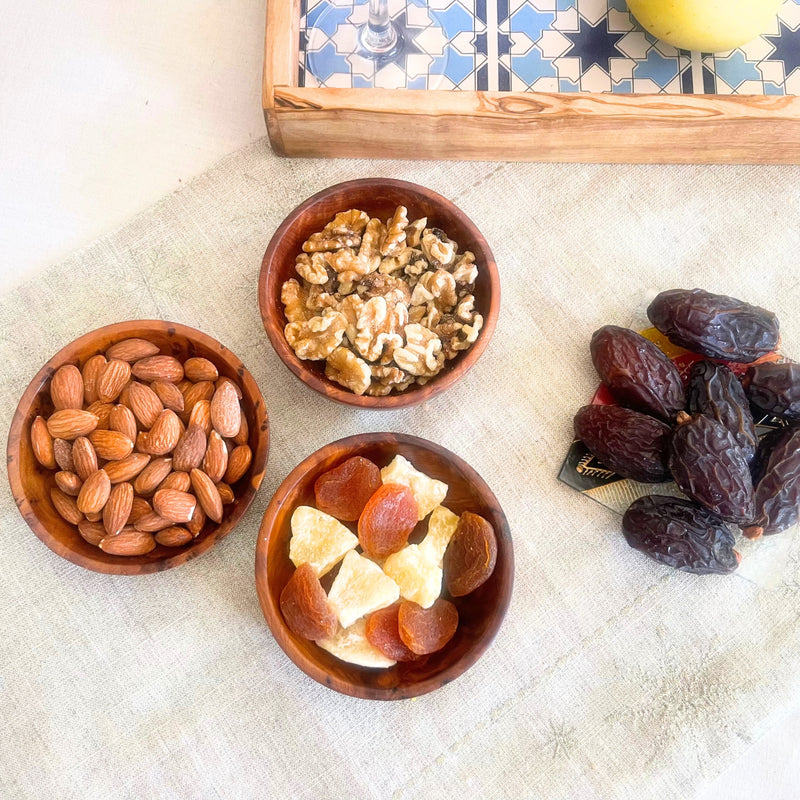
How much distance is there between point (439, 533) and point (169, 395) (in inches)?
12.8

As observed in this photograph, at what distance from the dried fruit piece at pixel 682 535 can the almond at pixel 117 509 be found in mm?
552

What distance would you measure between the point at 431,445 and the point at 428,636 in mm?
196

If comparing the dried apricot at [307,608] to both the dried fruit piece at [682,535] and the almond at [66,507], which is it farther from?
the dried fruit piece at [682,535]

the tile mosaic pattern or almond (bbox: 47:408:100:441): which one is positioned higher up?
the tile mosaic pattern

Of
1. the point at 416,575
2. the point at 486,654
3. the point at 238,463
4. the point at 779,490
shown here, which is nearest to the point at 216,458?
the point at 238,463

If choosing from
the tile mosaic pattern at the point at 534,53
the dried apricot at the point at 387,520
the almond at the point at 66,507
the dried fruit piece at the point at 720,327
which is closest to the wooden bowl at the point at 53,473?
the almond at the point at 66,507

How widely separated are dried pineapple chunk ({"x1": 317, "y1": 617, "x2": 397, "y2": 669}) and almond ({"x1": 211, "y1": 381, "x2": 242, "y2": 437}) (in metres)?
0.24

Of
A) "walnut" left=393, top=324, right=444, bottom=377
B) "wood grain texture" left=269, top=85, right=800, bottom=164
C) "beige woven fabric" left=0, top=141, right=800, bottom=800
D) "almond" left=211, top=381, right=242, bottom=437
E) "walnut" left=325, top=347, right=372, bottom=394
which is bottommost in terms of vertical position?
"beige woven fabric" left=0, top=141, right=800, bottom=800

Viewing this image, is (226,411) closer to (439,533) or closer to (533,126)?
(439,533)

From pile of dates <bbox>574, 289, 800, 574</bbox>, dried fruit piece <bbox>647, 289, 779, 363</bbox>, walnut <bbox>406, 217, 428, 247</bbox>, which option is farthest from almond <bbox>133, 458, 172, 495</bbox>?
dried fruit piece <bbox>647, 289, 779, 363</bbox>

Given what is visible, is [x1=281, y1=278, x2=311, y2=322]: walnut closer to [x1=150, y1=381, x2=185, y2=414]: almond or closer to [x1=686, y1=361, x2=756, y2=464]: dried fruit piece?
[x1=150, y1=381, x2=185, y2=414]: almond

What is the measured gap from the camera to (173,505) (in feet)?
2.74

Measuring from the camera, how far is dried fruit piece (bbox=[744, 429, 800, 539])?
902mm

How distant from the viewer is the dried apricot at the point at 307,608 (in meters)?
0.82
